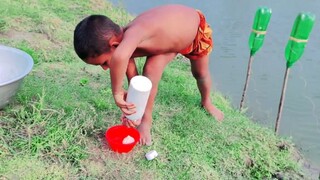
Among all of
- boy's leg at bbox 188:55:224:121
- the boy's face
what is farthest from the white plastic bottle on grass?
boy's leg at bbox 188:55:224:121

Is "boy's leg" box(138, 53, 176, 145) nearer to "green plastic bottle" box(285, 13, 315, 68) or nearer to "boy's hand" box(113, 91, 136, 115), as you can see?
"boy's hand" box(113, 91, 136, 115)

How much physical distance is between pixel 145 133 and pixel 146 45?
1.78 ft

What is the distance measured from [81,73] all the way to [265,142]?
5.11 feet

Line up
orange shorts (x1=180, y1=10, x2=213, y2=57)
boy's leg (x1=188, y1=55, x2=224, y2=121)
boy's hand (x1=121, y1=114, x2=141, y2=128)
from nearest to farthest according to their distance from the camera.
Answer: boy's hand (x1=121, y1=114, x2=141, y2=128)
orange shorts (x1=180, y1=10, x2=213, y2=57)
boy's leg (x1=188, y1=55, x2=224, y2=121)

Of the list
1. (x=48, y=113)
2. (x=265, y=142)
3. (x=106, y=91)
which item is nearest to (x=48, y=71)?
(x=106, y=91)

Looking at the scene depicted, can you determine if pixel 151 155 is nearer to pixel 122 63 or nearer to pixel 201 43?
pixel 122 63

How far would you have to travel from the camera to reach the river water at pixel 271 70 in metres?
3.78

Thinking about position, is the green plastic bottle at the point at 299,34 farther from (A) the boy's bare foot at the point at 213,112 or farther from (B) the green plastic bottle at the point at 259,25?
(A) the boy's bare foot at the point at 213,112

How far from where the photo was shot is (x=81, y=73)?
3.45 metres

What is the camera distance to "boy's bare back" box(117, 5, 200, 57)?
228cm

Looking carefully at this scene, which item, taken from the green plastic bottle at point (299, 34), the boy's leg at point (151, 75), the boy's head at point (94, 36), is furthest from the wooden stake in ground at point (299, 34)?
the boy's head at point (94, 36)

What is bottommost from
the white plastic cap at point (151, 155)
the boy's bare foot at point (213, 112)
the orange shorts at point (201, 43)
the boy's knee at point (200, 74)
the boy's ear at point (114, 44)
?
the boy's bare foot at point (213, 112)

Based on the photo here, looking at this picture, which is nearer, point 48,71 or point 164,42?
point 164,42

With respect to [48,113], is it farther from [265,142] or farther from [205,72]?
[265,142]
